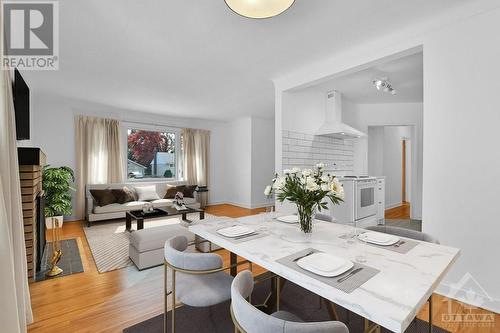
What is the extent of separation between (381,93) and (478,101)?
268 centimetres

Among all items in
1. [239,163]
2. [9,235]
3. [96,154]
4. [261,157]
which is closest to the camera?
[9,235]

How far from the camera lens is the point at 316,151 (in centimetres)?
430

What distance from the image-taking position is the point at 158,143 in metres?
6.45

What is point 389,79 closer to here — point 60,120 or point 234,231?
point 234,231

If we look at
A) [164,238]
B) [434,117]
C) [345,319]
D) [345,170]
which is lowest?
[345,319]

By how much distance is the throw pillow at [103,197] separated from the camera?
4.78 meters

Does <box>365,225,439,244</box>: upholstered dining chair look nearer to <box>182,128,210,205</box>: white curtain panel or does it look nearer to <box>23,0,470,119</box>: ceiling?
<box>23,0,470,119</box>: ceiling

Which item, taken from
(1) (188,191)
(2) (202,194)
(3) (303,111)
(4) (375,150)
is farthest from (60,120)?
(4) (375,150)

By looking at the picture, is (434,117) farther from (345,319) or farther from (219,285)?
(219,285)

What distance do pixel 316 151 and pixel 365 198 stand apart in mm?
1257

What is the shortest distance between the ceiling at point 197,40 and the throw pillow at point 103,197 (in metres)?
1.95

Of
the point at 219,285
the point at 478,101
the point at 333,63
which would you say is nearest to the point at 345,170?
the point at 333,63

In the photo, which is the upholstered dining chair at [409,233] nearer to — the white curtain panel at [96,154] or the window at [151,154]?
the white curtain panel at [96,154]

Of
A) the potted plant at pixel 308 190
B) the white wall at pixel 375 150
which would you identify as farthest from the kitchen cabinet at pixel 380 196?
the potted plant at pixel 308 190
